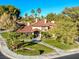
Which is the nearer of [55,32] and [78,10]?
[55,32]

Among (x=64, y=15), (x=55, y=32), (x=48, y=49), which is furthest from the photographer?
(x=64, y=15)

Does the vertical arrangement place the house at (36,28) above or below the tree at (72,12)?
below

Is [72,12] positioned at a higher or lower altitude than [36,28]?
higher

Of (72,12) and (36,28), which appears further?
(36,28)

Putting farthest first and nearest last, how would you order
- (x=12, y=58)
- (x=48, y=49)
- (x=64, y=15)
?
→ (x=64, y=15), (x=48, y=49), (x=12, y=58)

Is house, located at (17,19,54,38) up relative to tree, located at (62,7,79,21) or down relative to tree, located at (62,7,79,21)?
down

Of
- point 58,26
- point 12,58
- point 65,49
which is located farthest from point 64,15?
point 12,58

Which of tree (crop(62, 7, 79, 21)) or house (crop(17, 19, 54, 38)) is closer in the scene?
house (crop(17, 19, 54, 38))

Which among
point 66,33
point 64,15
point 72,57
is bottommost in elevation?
point 72,57

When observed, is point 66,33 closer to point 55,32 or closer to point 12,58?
point 55,32

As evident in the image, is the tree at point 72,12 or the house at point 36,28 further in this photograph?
the tree at point 72,12

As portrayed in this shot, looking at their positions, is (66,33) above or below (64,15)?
below
